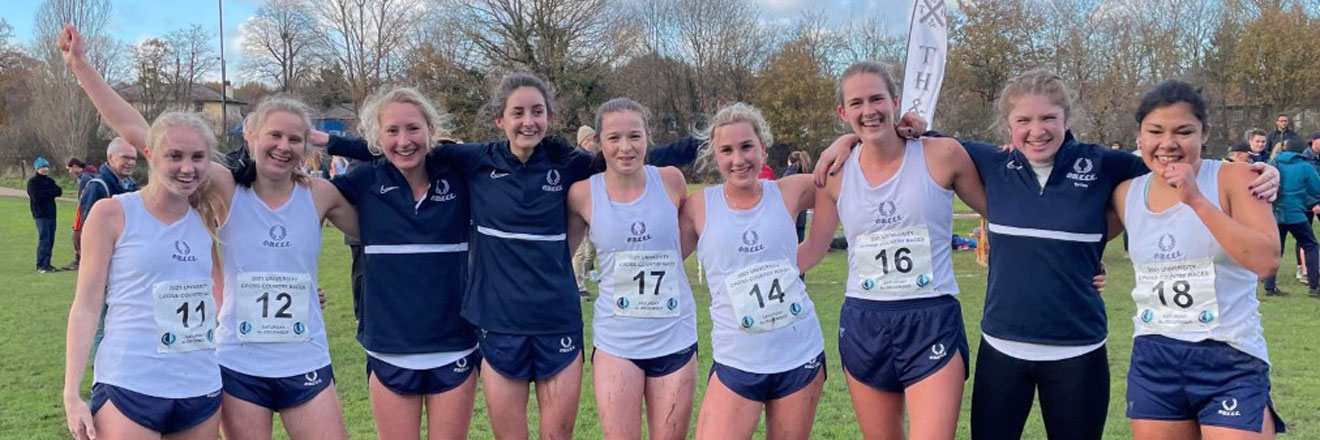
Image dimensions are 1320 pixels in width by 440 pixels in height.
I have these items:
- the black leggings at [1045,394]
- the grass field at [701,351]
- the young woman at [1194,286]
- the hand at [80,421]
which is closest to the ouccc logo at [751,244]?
the black leggings at [1045,394]

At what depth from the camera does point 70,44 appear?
11.5 feet

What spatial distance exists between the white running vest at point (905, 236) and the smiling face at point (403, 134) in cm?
179

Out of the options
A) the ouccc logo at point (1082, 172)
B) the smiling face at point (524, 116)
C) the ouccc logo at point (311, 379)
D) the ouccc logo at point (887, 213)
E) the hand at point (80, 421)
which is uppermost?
the smiling face at point (524, 116)

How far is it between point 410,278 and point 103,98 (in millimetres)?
1428

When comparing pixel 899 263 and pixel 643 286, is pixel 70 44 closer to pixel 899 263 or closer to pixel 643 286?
pixel 643 286

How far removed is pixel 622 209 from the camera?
3635mm

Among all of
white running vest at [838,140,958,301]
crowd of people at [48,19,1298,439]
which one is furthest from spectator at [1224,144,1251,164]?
white running vest at [838,140,958,301]

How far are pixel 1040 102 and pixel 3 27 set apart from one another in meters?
66.6

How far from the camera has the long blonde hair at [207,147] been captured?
3.15m

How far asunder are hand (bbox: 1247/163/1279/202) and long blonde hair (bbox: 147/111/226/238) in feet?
11.9

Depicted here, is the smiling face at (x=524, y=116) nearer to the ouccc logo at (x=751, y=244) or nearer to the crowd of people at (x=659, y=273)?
the crowd of people at (x=659, y=273)

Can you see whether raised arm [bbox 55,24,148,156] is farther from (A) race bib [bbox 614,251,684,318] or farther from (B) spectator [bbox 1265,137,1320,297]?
(B) spectator [bbox 1265,137,1320,297]

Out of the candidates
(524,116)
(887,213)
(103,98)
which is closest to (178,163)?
(103,98)

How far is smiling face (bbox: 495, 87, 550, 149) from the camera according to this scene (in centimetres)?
365
